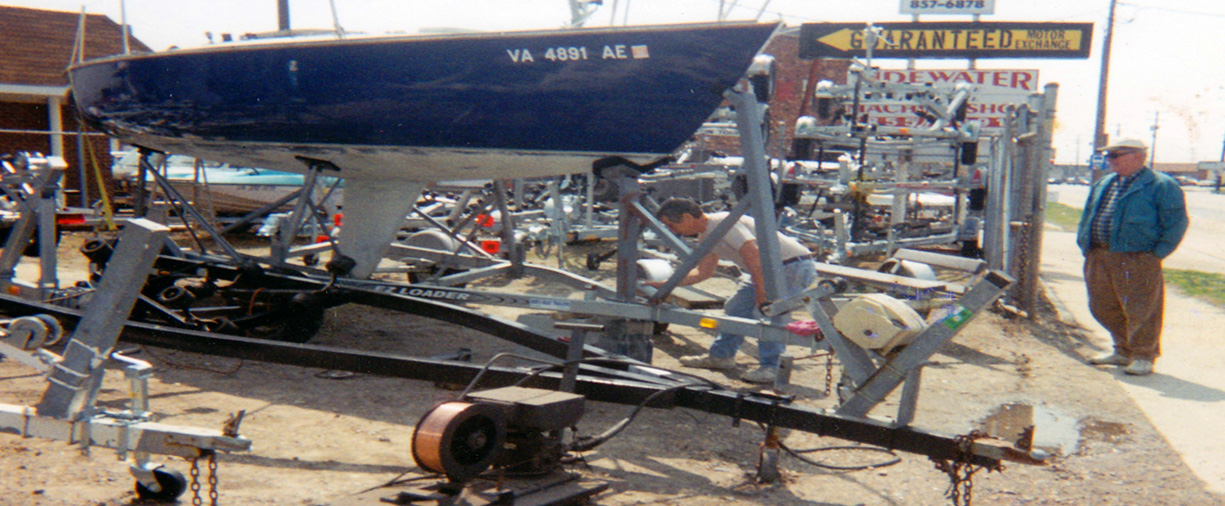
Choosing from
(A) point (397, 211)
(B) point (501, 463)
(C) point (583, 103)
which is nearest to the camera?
(B) point (501, 463)

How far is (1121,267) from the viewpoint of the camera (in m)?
5.90

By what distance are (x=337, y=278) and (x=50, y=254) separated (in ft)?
5.59

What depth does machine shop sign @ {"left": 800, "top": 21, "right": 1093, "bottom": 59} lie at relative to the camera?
841 inches

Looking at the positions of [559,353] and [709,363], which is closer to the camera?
[559,353]

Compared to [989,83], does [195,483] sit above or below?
below

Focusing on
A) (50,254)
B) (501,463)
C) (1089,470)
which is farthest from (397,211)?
(1089,470)

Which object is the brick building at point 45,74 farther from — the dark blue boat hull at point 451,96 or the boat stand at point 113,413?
the boat stand at point 113,413

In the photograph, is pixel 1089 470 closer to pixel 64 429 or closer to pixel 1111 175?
pixel 1111 175

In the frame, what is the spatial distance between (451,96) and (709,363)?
88.7 inches

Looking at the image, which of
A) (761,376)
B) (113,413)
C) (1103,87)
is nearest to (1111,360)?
(761,376)

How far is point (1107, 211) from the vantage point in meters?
6.01

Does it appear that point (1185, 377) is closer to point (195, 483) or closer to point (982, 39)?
point (195, 483)

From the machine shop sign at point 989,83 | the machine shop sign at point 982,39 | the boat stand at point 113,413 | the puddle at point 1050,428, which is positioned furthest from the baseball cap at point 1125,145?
the machine shop sign at point 989,83

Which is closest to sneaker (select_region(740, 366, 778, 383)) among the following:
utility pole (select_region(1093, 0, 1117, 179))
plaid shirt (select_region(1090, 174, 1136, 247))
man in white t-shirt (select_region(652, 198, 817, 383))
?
man in white t-shirt (select_region(652, 198, 817, 383))
